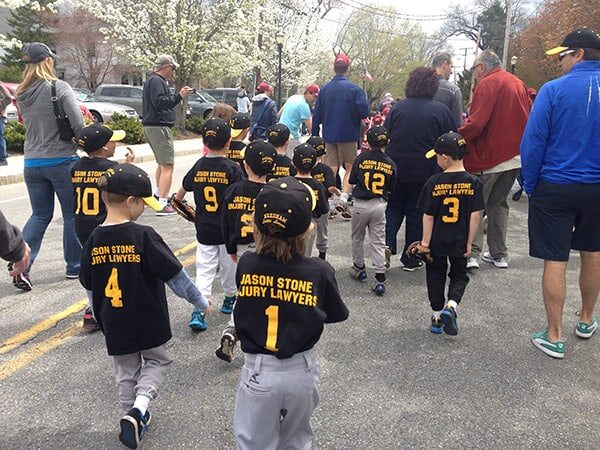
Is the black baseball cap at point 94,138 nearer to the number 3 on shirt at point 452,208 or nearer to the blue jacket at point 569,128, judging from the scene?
the number 3 on shirt at point 452,208

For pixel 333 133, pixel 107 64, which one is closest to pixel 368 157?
pixel 333 133

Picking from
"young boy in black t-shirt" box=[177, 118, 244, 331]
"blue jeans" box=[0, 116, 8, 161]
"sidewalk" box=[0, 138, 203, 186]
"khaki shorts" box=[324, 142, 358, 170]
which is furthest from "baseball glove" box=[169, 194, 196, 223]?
"blue jeans" box=[0, 116, 8, 161]

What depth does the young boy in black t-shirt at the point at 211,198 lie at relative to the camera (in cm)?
388

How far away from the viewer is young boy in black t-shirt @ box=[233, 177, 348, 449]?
203 cm

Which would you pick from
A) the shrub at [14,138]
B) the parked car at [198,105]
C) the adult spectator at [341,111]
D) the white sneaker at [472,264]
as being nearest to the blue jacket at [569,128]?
the white sneaker at [472,264]

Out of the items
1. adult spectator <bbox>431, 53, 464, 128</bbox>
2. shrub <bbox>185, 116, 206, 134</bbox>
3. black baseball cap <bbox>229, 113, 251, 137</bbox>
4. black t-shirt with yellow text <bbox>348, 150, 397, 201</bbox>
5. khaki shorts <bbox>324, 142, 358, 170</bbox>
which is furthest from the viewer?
shrub <bbox>185, 116, 206, 134</bbox>

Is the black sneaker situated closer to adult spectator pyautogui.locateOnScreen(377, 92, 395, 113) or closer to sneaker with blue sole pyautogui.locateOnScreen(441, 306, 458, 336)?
sneaker with blue sole pyautogui.locateOnScreen(441, 306, 458, 336)

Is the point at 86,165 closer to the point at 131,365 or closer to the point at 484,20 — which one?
the point at 131,365

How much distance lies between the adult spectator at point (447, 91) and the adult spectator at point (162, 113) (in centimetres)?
301

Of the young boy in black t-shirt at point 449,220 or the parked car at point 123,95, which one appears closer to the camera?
the young boy in black t-shirt at point 449,220

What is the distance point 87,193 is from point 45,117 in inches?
47.0

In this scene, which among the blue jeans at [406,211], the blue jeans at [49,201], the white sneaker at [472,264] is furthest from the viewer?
the white sneaker at [472,264]

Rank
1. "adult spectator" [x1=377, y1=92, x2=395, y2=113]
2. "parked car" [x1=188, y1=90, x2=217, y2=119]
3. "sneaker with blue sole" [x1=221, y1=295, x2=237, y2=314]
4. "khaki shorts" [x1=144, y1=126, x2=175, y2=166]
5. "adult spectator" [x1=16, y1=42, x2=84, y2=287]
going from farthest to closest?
"parked car" [x1=188, y1=90, x2=217, y2=119], "adult spectator" [x1=377, y1=92, x2=395, y2=113], "khaki shorts" [x1=144, y1=126, x2=175, y2=166], "adult spectator" [x1=16, y1=42, x2=84, y2=287], "sneaker with blue sole" [x1=221, y1=295, x2=237, y2=314]

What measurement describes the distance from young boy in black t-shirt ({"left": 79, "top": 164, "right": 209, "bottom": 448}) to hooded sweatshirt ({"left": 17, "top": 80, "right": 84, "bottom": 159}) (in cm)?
215
